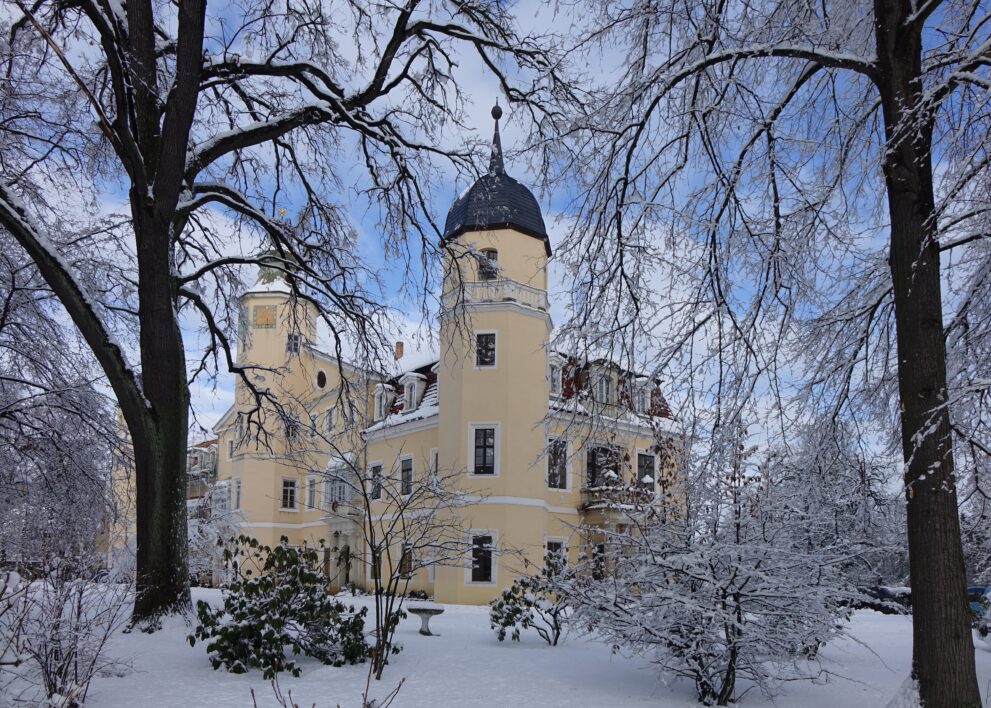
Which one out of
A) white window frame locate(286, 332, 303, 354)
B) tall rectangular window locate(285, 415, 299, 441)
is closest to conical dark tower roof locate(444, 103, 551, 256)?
white window frame locate(286, 332, 303, 354)

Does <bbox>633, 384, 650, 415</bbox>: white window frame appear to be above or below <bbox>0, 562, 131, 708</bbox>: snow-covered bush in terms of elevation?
above

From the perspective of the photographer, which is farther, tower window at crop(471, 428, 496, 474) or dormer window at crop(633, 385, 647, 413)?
tower window at crop(471, 428, 496, 474)

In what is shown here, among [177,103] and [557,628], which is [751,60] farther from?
[557,628]

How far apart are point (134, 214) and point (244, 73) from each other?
2491 mm

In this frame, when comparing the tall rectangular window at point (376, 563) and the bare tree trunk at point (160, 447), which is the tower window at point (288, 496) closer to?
the bare tree trunk at point (160, 447)

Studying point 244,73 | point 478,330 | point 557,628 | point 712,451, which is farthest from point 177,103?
point 478,330

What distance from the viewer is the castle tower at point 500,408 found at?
25500mm

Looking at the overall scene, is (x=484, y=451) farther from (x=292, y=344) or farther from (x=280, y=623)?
(x=280, y=623)

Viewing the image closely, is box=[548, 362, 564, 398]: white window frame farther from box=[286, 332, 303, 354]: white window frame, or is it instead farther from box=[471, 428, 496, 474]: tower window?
box=[286, 332, 303, 354]: white window frame

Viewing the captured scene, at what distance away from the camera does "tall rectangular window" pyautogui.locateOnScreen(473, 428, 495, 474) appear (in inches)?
1025

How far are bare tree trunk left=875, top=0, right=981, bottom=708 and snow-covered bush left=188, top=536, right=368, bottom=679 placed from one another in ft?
19.1

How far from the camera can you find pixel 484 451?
85.9ft

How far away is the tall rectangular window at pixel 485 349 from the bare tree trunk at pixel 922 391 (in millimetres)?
19474

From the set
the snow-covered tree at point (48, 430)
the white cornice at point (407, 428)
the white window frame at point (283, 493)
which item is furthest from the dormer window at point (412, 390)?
the snow-covered tree at point (48, 430)
